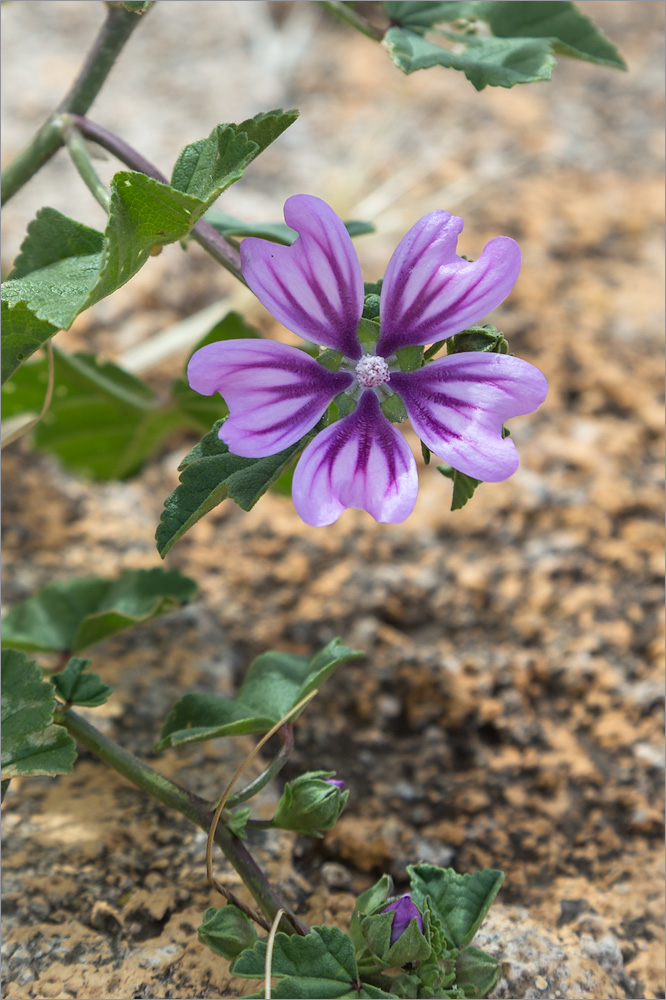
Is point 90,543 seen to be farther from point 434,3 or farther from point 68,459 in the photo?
point 434,3

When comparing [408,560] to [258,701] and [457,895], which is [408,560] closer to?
[258,701]

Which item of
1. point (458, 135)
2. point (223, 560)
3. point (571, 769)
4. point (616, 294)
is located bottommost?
point (571, 769)

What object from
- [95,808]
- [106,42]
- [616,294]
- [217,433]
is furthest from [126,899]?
[616,294]

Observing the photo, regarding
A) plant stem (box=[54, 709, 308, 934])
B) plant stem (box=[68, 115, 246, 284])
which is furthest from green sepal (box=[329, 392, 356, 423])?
plant stem (box=[54, 709, 308, 934])

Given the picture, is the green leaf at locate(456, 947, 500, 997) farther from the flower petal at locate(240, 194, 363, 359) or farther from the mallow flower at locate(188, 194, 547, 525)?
the flower petal at locate(240, 194, 363, 359)

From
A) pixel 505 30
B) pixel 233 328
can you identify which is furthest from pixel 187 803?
pixel 505 30

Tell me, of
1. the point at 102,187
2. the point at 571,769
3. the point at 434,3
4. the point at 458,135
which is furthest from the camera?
the point at 458,135

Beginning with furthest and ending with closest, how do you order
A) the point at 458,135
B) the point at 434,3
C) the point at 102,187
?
the point at 458,135, the point at 434,3, the point at 102,187
